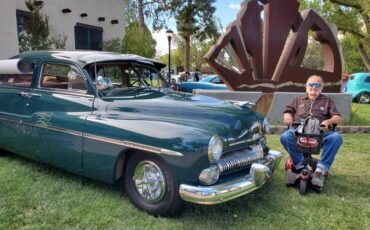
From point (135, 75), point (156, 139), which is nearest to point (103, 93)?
point (135, 75)

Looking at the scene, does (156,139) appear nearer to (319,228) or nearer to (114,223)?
(114,223)

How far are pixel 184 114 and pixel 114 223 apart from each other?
130cm

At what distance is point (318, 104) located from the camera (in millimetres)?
4555

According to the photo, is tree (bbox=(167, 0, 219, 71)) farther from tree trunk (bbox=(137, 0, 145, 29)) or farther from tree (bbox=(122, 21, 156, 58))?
tree (bbox=(122, 21, 156, 58))

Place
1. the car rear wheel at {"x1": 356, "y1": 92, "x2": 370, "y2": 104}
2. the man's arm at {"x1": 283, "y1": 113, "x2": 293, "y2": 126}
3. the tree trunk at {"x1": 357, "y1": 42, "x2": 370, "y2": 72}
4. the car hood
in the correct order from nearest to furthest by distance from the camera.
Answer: the car hood, the man's arm at {"x1": 283, "y1": 113, "x2": 293, "y2": 126}, the car rear wheel at {"x1": 356, "y1": 92, "x2": 370, "y2": 104}, the tree trunk at {"x1": 357, "y1": 42, "x2": 370, "y2": 72}

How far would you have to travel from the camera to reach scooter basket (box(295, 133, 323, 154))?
4.18 metres

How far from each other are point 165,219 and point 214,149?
33.8 inches

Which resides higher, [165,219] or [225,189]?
[225,189]

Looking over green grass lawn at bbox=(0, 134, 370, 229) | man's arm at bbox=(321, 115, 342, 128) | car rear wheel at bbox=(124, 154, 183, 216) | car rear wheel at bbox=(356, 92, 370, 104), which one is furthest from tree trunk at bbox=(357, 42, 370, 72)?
car rear wheel at bbox=(124, 154, 183, 216)

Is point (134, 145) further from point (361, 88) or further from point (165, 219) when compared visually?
point (361, 88)

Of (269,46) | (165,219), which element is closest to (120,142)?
(165,219)

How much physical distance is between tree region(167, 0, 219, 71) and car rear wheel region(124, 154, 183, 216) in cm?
2538

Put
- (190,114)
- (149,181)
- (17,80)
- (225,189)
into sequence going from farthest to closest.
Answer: (17,80), (190,114), (149,181), (225,189)

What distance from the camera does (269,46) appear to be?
8.67 meters
